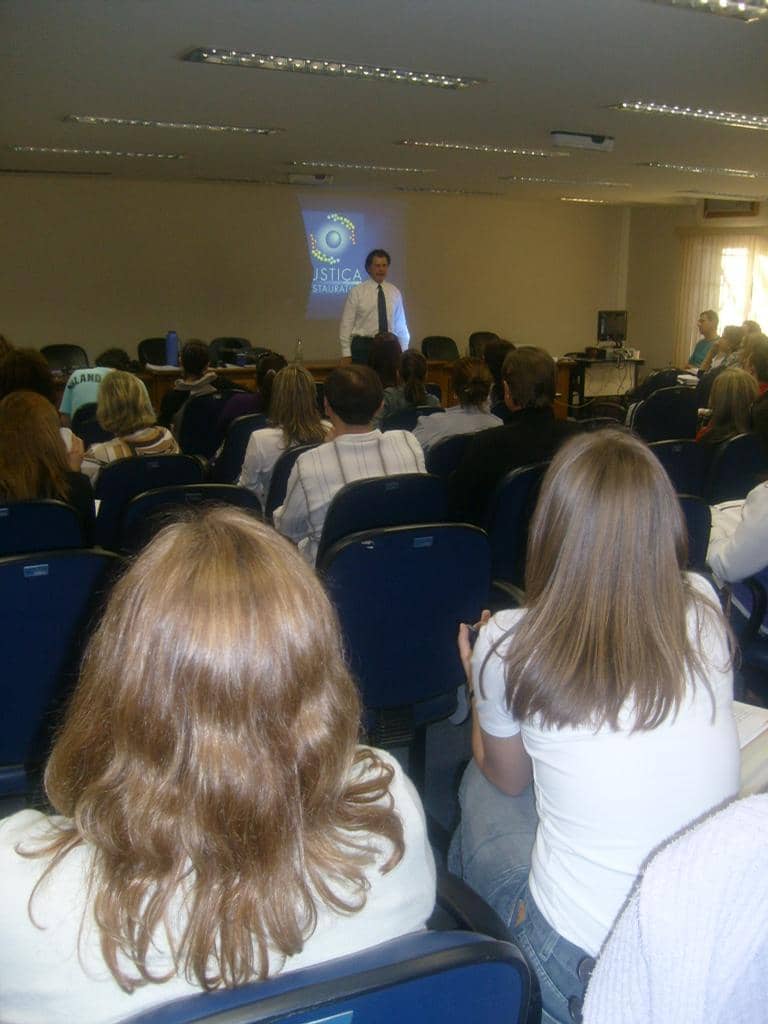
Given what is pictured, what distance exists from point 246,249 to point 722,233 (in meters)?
6.72

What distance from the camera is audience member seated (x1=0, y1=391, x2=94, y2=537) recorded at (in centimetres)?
305

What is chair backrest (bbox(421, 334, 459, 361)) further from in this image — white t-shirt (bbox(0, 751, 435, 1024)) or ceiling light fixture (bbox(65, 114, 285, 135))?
white t-shirt (bbox(0, 751, 435, 1024))

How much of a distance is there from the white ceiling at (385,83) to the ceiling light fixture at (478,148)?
20cm

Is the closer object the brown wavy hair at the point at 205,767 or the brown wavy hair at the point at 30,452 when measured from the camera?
the brown wavy hair at the point at 205,767

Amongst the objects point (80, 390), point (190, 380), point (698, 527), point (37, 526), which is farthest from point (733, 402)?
point (80, 390)

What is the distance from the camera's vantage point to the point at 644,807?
1.30 metres

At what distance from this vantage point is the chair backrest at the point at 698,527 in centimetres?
282

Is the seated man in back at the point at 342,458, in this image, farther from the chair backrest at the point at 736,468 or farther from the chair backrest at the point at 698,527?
the chair backrest at the point at 736,468

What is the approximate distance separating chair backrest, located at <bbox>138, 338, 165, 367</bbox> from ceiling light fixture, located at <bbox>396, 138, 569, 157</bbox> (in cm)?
449

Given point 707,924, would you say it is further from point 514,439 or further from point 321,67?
point 321,67

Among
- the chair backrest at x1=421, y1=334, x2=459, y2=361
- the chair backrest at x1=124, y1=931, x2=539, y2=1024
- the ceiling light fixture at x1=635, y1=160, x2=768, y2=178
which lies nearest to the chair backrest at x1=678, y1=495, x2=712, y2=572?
the chair backrest at x1=124, y1=931, x2=539, y2=1024

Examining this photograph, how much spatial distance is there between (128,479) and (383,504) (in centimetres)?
125

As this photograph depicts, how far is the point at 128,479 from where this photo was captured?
11.4 feet

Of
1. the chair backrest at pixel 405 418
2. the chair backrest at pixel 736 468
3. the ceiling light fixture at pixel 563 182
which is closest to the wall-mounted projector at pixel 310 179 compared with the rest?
the ceiling light fixture at pixel 563 182
